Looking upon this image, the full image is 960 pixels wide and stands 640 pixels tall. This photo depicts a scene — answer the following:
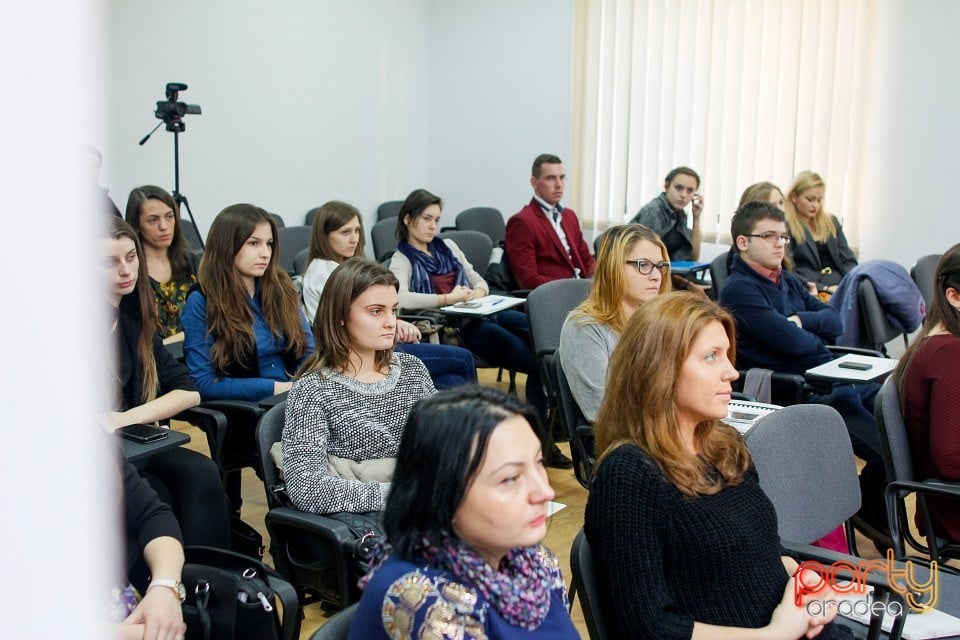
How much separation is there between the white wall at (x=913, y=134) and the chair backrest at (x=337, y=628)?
514cm

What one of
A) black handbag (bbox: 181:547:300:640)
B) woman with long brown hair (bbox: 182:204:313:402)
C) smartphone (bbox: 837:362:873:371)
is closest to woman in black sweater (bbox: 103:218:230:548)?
woman with long brown hair (bbox: 182:204:313:402)

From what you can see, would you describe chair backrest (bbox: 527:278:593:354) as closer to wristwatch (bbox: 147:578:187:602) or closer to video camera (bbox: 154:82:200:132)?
wristwatch (bbox: 147:578:187:602)

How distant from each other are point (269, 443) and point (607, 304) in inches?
46.4

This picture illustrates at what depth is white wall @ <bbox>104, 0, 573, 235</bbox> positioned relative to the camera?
215 inches

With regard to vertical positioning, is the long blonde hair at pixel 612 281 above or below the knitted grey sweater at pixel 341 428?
above

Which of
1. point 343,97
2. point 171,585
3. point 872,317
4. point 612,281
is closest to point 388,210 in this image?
point 343,97

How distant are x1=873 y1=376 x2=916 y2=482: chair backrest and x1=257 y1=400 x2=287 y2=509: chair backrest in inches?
56.8

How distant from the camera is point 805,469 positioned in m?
2.05

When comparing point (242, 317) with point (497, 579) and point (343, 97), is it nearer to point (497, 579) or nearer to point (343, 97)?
point (497, 579)

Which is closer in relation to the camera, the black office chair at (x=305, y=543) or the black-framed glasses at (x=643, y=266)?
the black office chair at (x=305, y=543)

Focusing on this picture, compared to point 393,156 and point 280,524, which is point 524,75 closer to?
point 393,156

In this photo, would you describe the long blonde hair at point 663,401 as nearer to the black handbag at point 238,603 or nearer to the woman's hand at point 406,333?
the black handbag at point 238,603

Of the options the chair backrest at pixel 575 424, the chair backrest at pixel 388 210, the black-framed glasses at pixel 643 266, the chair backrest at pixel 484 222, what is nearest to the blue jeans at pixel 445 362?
the chair backrest at pixel 575 424

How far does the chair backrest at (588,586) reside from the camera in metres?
1.58
